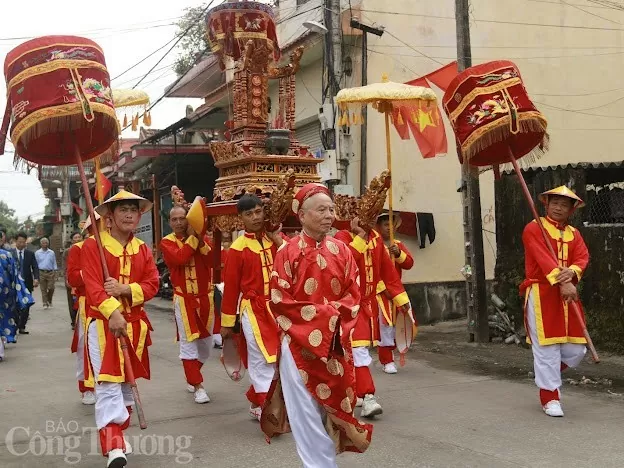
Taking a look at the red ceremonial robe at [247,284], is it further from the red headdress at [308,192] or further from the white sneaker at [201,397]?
the red headdress at [308,192]

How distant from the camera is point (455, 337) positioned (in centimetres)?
1121

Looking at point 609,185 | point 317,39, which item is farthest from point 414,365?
point 317,39

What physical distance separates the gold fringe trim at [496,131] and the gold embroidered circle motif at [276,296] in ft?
10.2

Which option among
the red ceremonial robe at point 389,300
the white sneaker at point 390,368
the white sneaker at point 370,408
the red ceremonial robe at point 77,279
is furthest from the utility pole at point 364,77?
the white sneaker at point 370,408

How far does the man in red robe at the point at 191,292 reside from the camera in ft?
A: 23.6

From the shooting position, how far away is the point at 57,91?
196 inches

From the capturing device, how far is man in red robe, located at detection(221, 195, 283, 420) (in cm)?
594

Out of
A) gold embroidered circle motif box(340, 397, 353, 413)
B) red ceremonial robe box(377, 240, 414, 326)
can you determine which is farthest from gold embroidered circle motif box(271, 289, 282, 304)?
red ceremonial robe box(377, 240, 414, 326)

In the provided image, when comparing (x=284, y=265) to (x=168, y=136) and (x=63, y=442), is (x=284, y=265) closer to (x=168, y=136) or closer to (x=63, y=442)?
(x=63, y=442)

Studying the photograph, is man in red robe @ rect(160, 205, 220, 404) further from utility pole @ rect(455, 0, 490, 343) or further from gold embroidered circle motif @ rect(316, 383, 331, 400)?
utility pole @ rect(455, 0, 490, 343)

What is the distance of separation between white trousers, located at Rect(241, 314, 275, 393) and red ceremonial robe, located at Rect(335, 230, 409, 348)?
1.43 meters

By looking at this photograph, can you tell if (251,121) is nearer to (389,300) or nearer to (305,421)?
(389,300)

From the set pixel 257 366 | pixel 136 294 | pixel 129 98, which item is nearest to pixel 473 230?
pixel 129 98

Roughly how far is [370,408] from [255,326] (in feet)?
3.84
